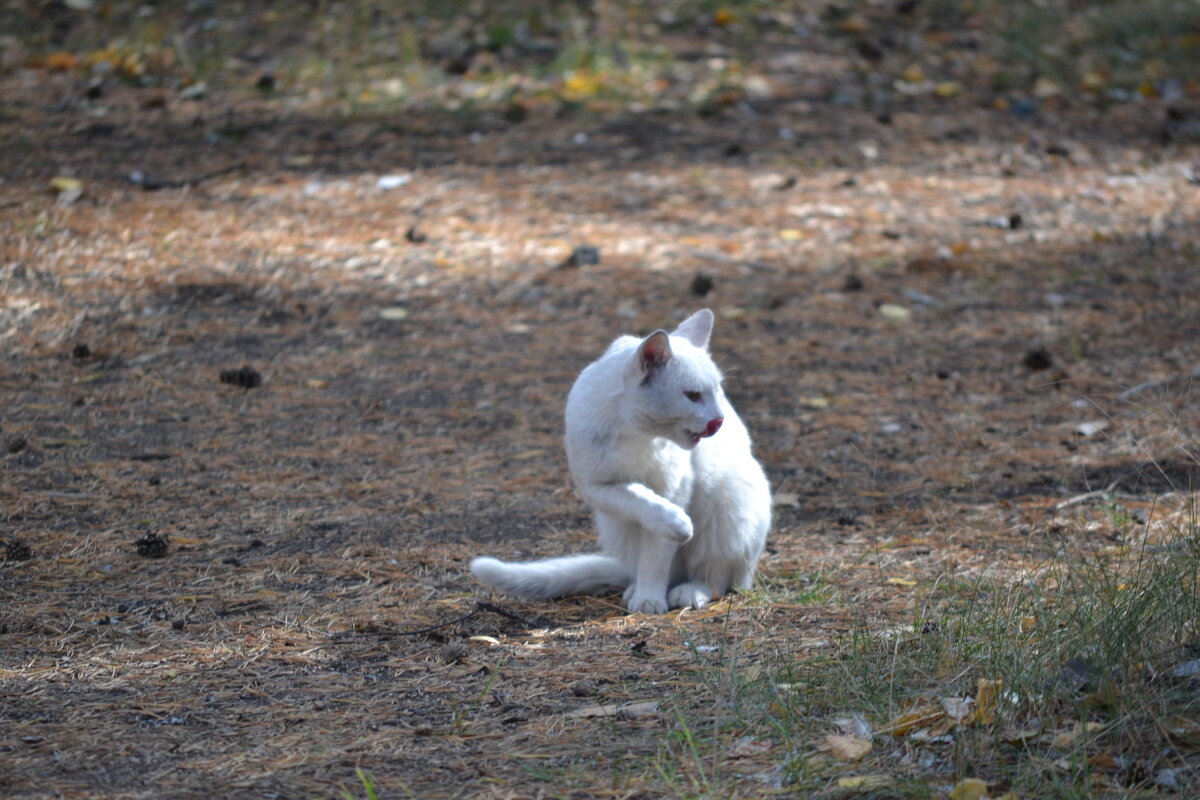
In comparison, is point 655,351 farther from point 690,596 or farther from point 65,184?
point 65,184

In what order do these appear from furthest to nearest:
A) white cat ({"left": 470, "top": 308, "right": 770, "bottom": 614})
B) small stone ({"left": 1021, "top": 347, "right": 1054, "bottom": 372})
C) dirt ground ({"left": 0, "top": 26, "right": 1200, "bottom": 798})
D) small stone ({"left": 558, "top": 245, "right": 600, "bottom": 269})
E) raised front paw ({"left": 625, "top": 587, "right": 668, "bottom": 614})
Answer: small stone ({"left": 558, "top": 245, "right": 600, "bottom": 269}) < small stone ({"left": 1021, "top": 347, "right": 1054, "bottom": 372}) < raised front paw ({"left": 625, "top": 587, "right": 668, "bottom": 614}) < white cat ({"left": 470, "top": 308, "right": 770, "bottom": 614}) < dirt ground ({"left": 0, "top": 26, "right": 1200, "bottom": 798})

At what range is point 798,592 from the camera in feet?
12.0

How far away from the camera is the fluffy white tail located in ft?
11.7

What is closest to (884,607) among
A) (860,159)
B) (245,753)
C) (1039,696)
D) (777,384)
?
(1039,696)

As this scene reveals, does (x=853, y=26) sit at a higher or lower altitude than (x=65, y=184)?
higher

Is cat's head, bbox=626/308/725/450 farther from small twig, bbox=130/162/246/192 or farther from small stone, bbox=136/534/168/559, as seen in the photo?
small twig, bbox=130/162/246/192

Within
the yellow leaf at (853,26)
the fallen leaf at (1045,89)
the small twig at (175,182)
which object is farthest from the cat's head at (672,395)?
the yellow leaf at (853,26)

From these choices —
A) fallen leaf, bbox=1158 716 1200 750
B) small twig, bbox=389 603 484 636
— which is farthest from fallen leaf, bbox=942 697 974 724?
small twig, bbox=389 603 484 636

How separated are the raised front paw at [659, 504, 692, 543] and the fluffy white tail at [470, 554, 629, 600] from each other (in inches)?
17.1

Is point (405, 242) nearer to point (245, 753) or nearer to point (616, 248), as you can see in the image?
point (616, 248)

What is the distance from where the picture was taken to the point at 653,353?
337 cm

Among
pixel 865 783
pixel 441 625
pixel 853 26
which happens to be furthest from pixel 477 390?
pixel 853 26

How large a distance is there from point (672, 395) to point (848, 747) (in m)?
1.24

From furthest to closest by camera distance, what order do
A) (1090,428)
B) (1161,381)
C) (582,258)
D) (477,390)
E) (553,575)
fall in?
(582,258) → (477,390) → (1161,381) → (1090,428) → (553,575)
